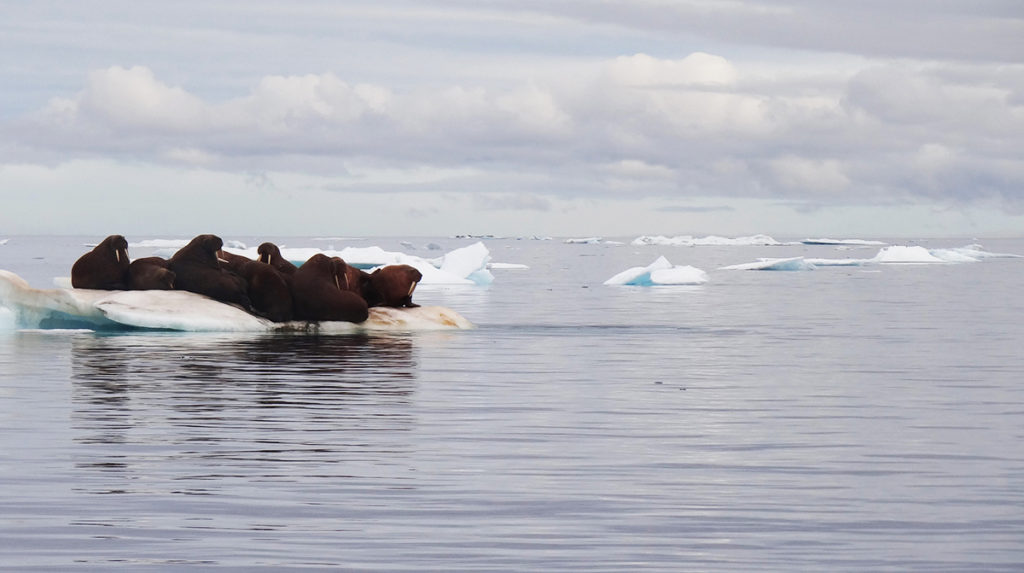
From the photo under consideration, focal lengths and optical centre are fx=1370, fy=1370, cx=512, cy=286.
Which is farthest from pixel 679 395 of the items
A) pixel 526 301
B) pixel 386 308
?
pixel 526 301

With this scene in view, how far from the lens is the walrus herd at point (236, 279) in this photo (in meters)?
23.1

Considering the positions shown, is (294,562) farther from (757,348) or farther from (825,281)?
(825,281)

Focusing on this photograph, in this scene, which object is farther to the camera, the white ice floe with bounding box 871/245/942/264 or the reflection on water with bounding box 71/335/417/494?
the white ice floe with bounding box 871/245/942/264

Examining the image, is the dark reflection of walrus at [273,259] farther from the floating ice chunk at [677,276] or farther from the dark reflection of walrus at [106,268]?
the floating ice chunk at [677,276]

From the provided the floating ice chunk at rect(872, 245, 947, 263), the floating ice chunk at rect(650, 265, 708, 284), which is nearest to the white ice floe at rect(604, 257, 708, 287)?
the floating ice chunk at rect(650, 265, 708, 284)

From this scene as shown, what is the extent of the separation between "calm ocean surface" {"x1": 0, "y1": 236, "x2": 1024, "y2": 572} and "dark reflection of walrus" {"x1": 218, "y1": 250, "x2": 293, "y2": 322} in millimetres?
1074

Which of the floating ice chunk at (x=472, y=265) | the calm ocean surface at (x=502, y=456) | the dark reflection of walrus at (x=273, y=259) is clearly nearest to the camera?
the calm ocean surface at (x=502, y=456)

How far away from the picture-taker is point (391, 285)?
81.6ft

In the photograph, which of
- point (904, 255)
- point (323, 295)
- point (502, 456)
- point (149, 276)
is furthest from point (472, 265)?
point (502, 456)

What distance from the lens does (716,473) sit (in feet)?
30.8

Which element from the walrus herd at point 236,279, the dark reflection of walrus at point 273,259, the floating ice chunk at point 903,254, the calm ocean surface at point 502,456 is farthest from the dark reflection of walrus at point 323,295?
the floating ice chunk at point 903,254

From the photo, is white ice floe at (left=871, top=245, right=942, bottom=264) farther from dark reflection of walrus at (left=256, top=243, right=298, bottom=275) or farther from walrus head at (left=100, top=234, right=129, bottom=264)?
walrus head at (left=100, top=234, right=129, bottom=264)

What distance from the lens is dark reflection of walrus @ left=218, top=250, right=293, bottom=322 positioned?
75.3 ft

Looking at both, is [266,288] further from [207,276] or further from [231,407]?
[231,407]
